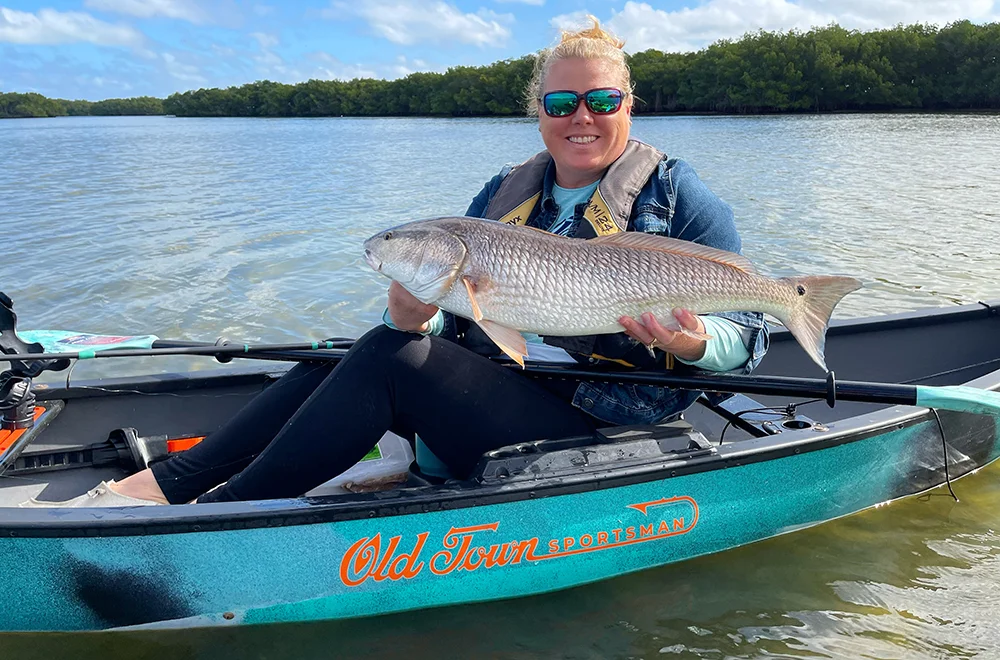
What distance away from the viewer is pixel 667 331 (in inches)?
109

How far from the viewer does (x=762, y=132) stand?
36.7 metres

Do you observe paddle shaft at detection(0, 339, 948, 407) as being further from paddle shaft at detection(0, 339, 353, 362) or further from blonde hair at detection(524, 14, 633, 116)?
blonde hair at detection(524, 14, 633, 116)

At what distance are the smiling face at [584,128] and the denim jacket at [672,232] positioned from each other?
0.17 metres

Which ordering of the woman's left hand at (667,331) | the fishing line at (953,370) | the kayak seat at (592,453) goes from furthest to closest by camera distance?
1. the fishing line at (953,370)
2. the kayak seat at (592,453)
3. the woman's left hand at (667,331)

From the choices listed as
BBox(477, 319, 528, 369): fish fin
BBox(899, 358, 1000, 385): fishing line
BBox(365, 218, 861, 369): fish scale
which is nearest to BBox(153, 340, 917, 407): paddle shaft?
BBox(365, 218, 861, 369): fish scale

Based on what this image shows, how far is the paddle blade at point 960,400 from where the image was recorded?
329 centimetres

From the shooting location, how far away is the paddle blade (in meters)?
3.29

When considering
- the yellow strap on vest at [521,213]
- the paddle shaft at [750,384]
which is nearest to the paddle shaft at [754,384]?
the paddle shaft at [750,384]

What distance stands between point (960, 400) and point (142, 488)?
3.34m

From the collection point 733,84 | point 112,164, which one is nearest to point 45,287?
point 112,164

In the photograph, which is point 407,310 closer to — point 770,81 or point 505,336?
point 505,336

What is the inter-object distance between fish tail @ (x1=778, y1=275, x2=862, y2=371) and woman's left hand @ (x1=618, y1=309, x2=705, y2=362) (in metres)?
0.31

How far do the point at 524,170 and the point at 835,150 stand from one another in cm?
2488

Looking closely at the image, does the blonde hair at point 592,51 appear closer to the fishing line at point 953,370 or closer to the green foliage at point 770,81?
the fishing line at point 953,370
